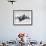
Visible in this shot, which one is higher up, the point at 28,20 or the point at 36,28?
the point at 28,20

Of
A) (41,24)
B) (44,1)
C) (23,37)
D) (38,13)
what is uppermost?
(44,1)

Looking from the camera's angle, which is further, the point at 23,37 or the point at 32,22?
the point at 32,22

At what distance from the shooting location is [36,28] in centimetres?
481

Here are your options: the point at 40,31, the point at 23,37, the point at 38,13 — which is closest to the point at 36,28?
the point at 40,31

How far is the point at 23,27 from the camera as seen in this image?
484cm

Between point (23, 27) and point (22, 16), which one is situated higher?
point (22, 16)

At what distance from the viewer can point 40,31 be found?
480cm

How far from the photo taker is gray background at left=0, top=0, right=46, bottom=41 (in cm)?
481

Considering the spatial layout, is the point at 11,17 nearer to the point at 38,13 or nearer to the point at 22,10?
the point at 22,10

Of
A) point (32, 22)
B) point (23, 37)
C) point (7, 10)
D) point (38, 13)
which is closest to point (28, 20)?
point (32, 22)

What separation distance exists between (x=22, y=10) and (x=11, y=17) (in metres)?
0.50

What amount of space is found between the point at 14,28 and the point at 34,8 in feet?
3.54

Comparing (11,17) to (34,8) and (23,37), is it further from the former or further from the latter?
(23,37)

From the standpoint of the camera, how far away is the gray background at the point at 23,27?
4.81m
